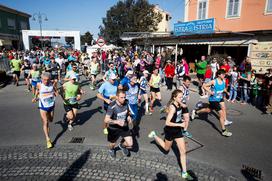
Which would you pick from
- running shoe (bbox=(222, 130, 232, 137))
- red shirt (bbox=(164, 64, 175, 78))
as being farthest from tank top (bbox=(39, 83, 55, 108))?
red shirt (bbox=(164, 64, 175, 78))

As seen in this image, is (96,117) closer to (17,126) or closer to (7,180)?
(17,126)

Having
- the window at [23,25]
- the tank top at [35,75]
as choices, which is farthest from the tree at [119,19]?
the tank top at [35,75]

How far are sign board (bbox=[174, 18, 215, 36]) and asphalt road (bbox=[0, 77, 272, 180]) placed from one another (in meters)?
7.14

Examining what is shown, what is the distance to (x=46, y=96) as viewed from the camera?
5.23 meters

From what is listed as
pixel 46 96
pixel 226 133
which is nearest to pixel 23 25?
pixel 46 96

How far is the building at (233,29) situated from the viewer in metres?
12.9

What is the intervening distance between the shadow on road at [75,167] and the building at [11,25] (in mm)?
35617

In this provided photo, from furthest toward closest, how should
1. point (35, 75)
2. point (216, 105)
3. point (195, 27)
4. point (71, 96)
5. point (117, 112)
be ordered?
point (195, 27) → point (35, 75) → point (71, 96) → point (216, 105) → point (117, 112)

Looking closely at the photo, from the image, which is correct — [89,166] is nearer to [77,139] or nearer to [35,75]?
[77,139]

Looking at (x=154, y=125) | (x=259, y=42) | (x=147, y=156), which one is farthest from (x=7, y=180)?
(x=259, y=42)

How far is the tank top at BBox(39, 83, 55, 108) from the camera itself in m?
5.17

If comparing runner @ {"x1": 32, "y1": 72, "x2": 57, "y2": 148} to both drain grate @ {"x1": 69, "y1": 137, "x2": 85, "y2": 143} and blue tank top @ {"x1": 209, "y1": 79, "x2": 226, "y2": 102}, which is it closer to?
drain grate @ {"x1": 69, "y1": 137, "x2": 85, "y2": 143}

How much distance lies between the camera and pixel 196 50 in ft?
66.1

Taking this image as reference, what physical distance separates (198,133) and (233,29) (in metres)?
13.5
